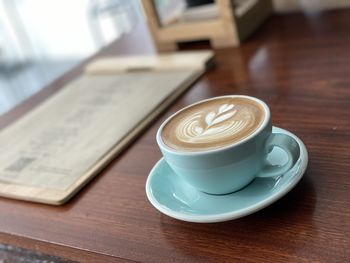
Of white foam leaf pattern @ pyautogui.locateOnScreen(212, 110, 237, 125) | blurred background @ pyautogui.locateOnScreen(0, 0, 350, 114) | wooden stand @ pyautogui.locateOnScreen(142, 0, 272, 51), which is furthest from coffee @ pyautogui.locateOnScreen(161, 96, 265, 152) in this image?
blurred background @ pyautogui.locateOnScreen(0, 0, 350, 114)

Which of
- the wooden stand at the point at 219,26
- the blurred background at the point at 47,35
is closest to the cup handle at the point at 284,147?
the wooden stand at the point at 219,26

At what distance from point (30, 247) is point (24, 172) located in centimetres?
13

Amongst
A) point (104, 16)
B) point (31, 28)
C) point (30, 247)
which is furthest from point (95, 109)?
point (31, 28)

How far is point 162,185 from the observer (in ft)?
1.43

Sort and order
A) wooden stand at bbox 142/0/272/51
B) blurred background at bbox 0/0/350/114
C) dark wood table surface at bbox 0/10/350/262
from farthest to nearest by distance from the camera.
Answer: blurred background at bbox 0/0/350/114 < wooden stand at bbox 142/0/272/51 < dark wood table surface at bbox 0/10/350/262

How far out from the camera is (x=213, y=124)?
417mm

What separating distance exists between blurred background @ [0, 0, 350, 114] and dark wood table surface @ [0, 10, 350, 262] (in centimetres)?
180

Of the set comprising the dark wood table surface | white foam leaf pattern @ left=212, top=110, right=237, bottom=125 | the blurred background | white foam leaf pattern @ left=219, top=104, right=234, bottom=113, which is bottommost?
the blurred background

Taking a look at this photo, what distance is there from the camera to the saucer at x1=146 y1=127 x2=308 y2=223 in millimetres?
371

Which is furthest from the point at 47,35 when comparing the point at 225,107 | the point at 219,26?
the point at 225,107

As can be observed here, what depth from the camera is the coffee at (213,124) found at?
39 cm

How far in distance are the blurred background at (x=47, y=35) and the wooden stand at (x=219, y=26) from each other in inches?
61.1

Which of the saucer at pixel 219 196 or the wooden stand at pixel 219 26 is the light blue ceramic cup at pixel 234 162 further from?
the wooden stand at pixel 219 26

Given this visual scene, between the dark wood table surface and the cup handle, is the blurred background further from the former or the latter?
the cup handle
